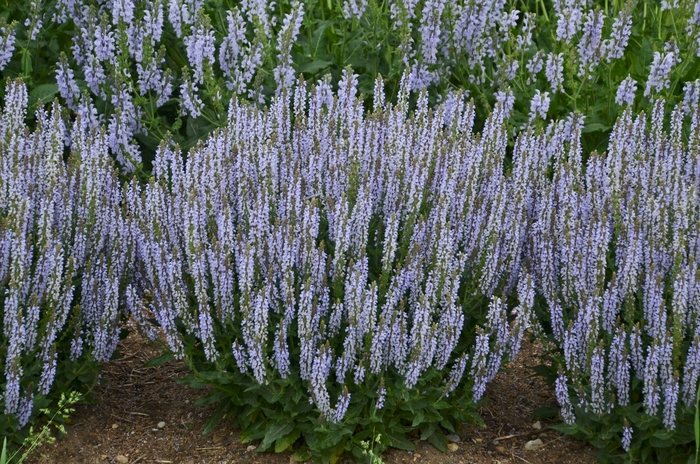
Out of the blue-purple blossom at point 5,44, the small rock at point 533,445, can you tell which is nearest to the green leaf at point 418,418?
the small rock at point 533,445

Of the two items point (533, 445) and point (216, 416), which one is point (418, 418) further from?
point (216, 416)

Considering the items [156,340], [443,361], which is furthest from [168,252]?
[443,361]

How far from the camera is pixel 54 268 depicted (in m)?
3.88

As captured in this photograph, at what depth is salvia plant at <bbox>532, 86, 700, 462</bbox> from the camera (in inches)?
140

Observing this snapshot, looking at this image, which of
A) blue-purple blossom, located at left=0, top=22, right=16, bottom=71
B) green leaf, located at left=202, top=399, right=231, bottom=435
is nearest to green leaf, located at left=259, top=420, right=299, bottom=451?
green leaf, located at left=202, top=399, right=231, bottom=435

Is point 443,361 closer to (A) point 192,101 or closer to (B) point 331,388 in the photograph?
(B) point 331,388

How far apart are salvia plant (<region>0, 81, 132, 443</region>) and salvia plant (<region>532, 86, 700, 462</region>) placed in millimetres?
1846

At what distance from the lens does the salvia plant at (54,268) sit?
12.5 feet

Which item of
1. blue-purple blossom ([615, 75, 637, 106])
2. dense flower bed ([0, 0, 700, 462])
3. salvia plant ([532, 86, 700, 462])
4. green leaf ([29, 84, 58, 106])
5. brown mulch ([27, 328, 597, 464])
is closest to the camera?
salvia plant ([532, 86, 700, 462])

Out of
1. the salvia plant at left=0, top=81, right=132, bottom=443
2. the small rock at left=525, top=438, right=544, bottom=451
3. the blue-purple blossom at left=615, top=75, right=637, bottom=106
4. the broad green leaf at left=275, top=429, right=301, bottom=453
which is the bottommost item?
the broad green leaf at left=275, top=429, right=301, bottom=453

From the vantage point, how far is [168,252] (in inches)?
159

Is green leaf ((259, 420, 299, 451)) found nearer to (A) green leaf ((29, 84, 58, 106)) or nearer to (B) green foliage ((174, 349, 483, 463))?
(B) green foliage ((174, 349, 483, 463))

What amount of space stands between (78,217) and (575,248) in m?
2.12

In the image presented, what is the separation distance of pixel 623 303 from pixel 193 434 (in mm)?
1914
